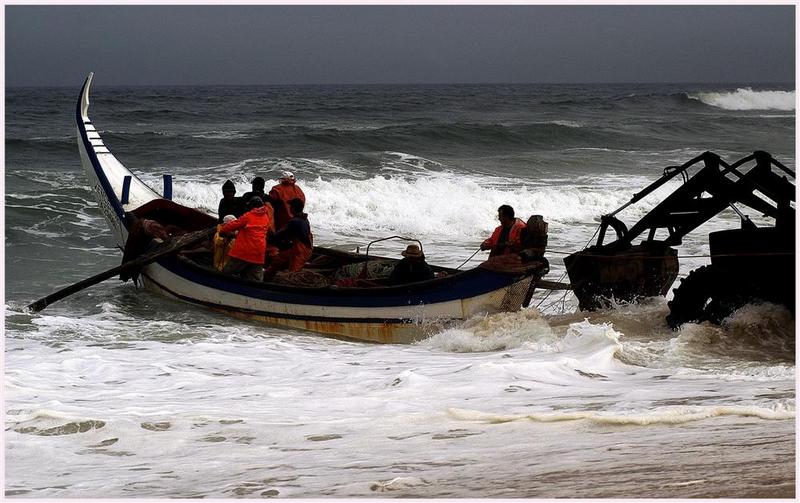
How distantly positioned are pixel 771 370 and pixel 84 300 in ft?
26.0

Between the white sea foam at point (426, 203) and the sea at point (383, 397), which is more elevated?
the white sea foam at point (426, 203)

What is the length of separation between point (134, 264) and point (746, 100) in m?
66.8

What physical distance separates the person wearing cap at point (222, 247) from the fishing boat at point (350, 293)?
0.37 ft

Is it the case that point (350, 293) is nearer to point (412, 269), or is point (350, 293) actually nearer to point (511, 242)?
point (412, 269)

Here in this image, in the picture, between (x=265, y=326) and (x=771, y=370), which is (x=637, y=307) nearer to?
(x=771, y=370)

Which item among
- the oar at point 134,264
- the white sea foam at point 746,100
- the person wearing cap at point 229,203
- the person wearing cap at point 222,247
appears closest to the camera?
the oar at point 134,264

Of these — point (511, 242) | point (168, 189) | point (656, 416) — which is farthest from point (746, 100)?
point (656, 416)

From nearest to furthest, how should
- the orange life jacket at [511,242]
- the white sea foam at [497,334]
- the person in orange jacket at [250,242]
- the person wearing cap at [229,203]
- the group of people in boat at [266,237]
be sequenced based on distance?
the white sea foam at [497,334]
the orange life jacket at [511,242]
the person in orange jacket at [250,242]
the group of people in boat at [266,237]
the person wearing cap at [229,203]

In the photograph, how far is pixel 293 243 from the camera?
10820 millimetres

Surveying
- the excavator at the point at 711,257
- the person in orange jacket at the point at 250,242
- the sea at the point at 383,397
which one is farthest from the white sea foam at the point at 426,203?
the excavator at the point at 711,257

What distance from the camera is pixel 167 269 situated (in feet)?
38.7

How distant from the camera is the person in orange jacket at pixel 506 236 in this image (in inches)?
387

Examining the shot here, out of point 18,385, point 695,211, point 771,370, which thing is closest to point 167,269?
point 18,385

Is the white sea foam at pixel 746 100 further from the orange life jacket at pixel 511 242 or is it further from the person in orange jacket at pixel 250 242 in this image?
the person in orange jacket at pixel 250 242
